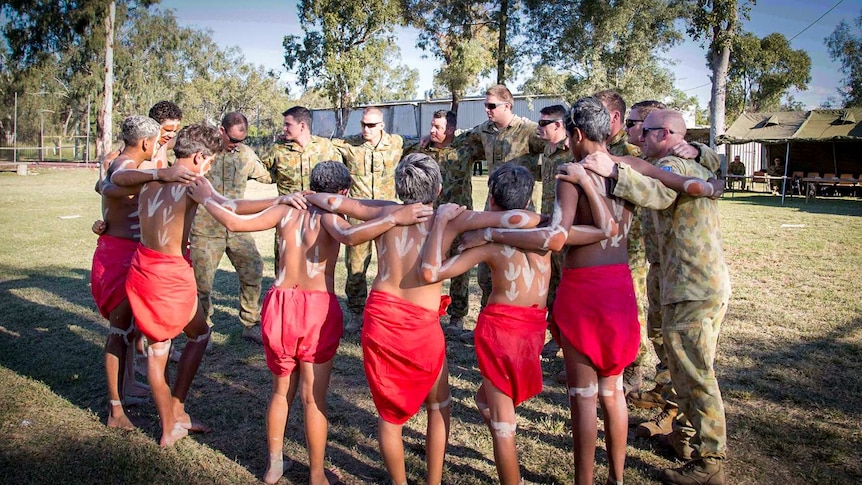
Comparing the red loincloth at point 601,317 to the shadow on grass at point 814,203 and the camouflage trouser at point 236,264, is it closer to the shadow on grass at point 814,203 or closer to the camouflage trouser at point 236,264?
the camouflage trouser at point 236,264

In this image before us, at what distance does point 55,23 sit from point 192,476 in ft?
156

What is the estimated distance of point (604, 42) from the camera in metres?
31.9

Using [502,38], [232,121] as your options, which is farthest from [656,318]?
[502,38]

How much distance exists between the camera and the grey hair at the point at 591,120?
133 inches

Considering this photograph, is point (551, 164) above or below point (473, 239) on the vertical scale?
above

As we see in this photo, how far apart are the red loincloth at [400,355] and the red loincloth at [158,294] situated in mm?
1537

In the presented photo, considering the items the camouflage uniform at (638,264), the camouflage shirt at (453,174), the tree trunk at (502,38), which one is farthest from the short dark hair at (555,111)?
the tree trunk at (502,38)

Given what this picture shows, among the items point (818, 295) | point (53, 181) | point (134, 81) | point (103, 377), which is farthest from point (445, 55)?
point (134, 81)

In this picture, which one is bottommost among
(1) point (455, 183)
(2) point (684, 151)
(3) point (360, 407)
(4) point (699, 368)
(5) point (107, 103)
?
(3) point (360, 407)

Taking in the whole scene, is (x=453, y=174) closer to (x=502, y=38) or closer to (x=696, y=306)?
(x=696, y=306)

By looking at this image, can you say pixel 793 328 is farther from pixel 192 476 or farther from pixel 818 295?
pixel 192 476

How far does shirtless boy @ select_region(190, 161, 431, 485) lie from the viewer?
134 inches

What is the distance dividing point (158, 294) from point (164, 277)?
113 millimetres

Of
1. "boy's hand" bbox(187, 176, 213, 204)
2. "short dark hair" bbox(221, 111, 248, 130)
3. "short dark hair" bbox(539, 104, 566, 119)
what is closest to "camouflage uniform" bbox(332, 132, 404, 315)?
"short dark hair" bbox(221, 111, 248, 130)
